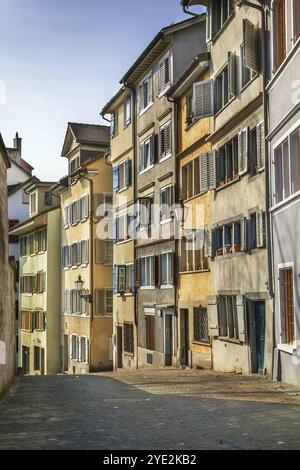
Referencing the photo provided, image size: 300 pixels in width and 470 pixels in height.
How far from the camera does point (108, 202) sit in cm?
4559

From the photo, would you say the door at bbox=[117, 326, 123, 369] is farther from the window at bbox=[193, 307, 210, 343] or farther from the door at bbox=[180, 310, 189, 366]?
the window at bbox=[193, 307, 210, 343]

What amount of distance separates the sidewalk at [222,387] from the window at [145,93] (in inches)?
616

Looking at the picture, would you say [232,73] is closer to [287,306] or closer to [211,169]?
[211,169]

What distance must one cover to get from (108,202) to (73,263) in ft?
18.6

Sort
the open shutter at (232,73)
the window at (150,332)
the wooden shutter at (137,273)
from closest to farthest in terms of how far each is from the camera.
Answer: the open shutter at (232,73) < the window at (150,332) < the wooden shutter at (137,273)

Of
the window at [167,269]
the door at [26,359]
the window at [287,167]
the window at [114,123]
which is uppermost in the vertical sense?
the window at [114,123]

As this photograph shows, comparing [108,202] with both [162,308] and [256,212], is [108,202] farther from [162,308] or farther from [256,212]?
[256,212]

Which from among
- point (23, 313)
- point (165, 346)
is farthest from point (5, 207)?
point (23, 313)

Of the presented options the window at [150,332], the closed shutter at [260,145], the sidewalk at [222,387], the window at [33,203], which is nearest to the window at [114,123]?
the window at [150,332]

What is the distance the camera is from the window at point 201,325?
27.7 m

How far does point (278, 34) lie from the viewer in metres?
19.6

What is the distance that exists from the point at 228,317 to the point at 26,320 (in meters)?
37.5

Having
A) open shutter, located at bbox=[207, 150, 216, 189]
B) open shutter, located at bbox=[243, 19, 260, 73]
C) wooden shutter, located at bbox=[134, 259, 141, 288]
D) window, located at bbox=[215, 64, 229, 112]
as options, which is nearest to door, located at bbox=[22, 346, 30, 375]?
wooden shutter, located at bbox=[134, 259, 141, 288]

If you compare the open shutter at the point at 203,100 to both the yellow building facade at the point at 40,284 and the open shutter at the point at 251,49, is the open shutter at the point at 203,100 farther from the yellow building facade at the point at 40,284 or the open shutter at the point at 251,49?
the yellow building facade at the point at 40,284
